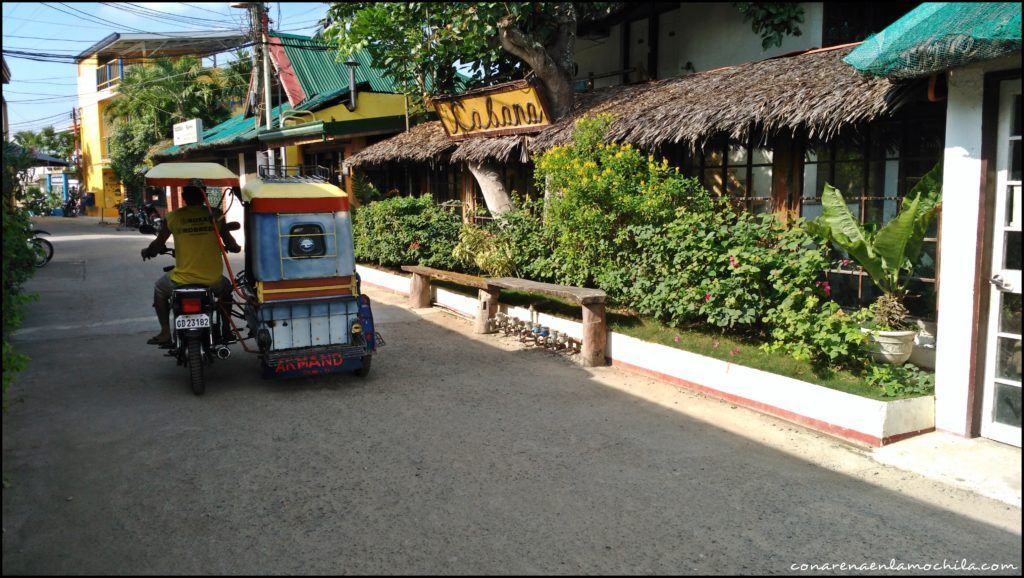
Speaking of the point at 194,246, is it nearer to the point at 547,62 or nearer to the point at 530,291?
the point at 530,291

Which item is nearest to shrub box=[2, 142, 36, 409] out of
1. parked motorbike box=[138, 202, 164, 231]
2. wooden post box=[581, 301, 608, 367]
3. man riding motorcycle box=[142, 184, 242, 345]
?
man riding motorcycle box=[142, 184, 242, 345]

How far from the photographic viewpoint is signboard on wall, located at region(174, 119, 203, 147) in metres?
23.8

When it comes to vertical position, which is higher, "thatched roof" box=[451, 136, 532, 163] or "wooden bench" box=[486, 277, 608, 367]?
"thatched roof" box=[451, 136, 532, 163]

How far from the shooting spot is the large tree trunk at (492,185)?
12.5 m

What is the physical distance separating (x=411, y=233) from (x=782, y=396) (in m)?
8.03

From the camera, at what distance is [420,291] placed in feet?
38.2

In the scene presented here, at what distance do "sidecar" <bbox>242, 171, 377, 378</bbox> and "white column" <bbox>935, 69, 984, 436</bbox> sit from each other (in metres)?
4.87

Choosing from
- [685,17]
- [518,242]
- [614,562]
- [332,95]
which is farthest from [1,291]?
[332,95]

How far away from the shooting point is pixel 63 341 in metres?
8.75

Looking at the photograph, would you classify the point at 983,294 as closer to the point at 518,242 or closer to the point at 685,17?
the point at 518,242

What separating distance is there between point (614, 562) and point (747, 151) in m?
7.07

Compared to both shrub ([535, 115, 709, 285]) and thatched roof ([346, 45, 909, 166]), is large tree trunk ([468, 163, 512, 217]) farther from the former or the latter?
shrub ([535, 115, 709, 285])

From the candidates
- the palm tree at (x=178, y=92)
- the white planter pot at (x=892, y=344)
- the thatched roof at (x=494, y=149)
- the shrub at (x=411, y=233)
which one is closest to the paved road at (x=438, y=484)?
the white planter pot at (x=892, y=344)

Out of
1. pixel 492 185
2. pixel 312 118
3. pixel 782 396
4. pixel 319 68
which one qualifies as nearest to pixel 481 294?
pixel 492 185
